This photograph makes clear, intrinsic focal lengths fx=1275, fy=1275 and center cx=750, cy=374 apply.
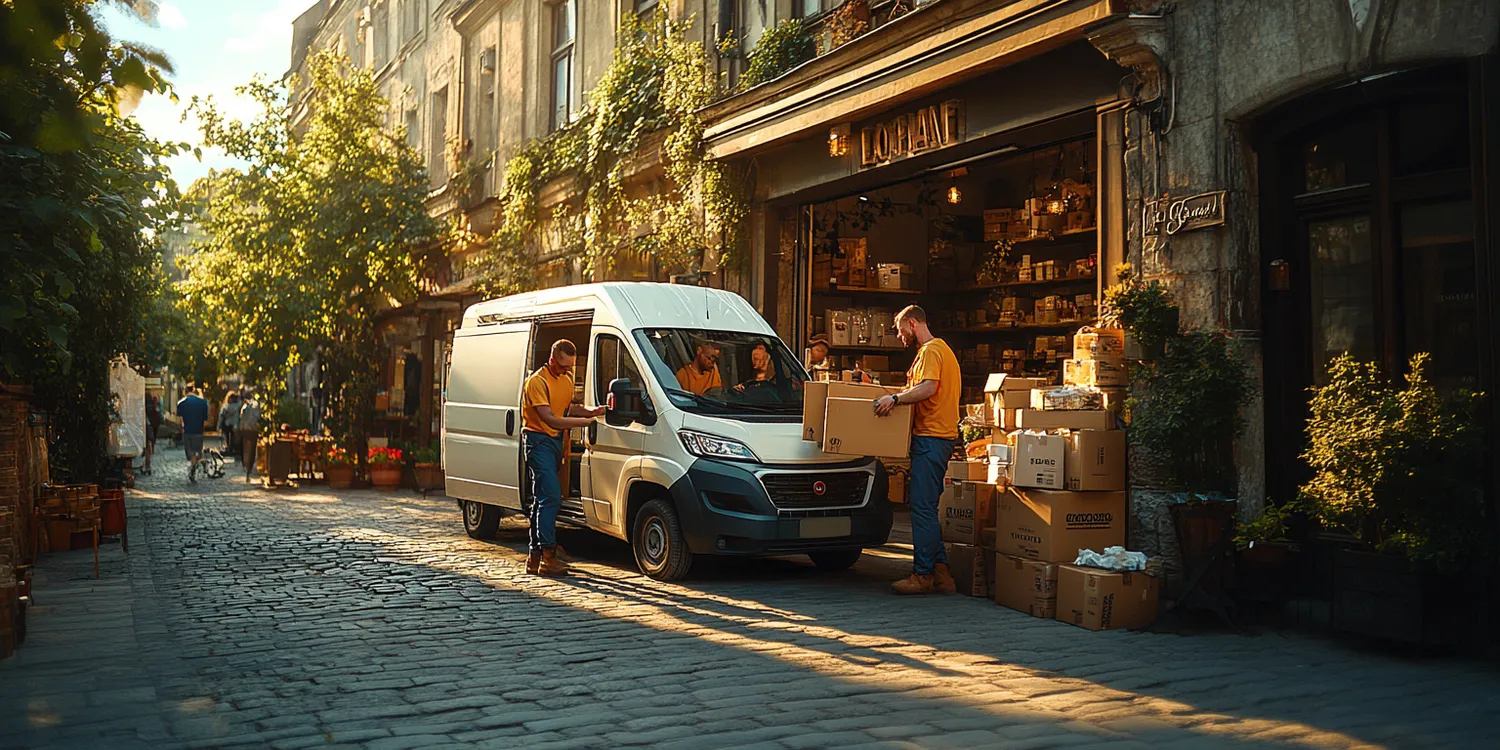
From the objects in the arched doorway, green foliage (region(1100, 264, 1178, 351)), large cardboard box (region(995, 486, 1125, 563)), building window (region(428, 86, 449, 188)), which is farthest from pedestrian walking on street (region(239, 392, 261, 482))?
the arched doorway

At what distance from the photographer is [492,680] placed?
6.35 meters

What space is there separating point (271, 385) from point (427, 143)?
8.29 m

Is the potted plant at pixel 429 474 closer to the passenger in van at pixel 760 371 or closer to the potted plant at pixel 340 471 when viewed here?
the potted plant at pixel 340 471

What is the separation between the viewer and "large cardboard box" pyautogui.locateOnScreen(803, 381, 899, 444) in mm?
9359

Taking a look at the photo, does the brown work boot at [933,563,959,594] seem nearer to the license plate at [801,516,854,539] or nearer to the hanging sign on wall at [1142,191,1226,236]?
the license plate at [801,516,854,539]

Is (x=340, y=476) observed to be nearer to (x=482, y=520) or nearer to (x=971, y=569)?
(x=482, y=520)

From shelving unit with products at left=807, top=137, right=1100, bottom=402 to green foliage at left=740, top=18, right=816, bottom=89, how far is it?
1.74 meters

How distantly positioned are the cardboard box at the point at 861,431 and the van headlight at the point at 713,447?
611 millimetres

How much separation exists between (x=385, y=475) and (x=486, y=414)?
30.1 feet

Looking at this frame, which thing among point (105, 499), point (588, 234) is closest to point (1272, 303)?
point (105, 499)

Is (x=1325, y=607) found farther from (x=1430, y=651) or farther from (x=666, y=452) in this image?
(x=666, y=452)

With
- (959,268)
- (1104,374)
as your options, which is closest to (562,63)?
(959,268)

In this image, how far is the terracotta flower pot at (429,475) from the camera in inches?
787

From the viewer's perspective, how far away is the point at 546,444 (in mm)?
10359
